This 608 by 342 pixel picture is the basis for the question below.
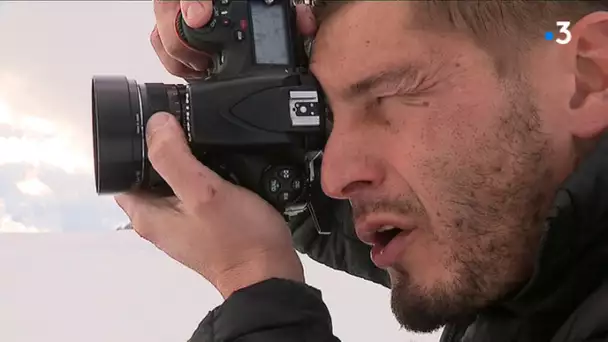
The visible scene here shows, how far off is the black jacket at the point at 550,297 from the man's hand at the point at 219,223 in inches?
1.1

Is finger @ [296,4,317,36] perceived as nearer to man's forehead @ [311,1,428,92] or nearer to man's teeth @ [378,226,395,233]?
man's forehead @ [311,1,428,92]

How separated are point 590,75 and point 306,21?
202mm

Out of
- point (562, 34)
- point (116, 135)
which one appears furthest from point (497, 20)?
point (116, 135)

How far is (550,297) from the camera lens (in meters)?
0.54

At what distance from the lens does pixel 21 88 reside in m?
0.95

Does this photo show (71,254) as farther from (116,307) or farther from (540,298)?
(540,298)

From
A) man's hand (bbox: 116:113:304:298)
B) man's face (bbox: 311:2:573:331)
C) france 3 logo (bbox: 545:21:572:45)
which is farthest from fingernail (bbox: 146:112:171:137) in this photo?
france 3 logo (bbox: 545:21:572:45)

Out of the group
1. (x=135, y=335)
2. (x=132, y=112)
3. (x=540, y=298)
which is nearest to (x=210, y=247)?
(x=132, y=112)

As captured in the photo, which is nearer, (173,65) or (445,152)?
(445,152)

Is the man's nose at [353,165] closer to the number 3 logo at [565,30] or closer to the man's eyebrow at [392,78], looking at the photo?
the man's eyebrow at [392,78]

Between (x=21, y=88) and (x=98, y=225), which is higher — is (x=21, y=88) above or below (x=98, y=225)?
above

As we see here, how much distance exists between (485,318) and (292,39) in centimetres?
24

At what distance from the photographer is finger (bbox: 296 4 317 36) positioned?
0.62 metres

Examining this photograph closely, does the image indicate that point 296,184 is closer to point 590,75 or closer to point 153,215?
point 153,215
